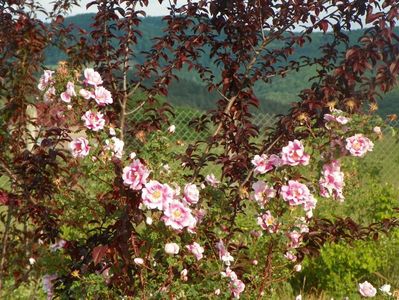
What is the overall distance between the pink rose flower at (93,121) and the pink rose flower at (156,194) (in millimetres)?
422

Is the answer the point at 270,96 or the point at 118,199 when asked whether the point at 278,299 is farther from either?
the point at 270,96

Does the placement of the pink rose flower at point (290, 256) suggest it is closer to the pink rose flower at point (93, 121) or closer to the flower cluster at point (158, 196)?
the flower cluster at point (158, 196)

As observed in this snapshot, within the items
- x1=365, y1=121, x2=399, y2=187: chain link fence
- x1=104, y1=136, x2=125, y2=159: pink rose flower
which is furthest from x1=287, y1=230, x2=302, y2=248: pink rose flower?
x1=365, y1=121, x2=399, y2=187: chain link fence

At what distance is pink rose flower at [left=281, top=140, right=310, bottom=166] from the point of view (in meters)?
3.07

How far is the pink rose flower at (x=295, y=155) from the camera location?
3.07 meters

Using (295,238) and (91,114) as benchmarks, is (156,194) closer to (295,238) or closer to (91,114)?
(91,114)

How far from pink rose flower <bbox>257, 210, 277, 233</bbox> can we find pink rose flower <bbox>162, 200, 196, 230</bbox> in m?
0.46

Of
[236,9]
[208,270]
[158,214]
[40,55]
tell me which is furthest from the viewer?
[40,55]

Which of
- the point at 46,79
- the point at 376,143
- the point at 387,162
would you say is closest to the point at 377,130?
the point at 46,79

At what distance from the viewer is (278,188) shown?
3.18 metres

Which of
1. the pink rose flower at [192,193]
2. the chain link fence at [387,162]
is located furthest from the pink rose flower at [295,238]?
the chain link fence at [387,162]

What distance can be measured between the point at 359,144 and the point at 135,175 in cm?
99

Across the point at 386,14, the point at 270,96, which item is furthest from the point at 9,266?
the point at 270,96

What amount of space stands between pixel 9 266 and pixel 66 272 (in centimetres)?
117
